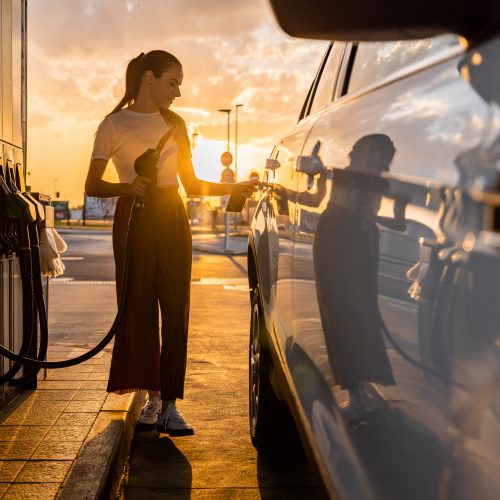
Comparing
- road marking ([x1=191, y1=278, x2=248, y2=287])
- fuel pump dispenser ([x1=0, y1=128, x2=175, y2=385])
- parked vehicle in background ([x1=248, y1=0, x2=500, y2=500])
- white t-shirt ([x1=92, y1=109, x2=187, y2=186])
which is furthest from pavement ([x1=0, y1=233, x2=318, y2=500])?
road marking ([x1=191, y1=278, x2=248, y2=287])

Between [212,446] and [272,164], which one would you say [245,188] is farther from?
[212,446]

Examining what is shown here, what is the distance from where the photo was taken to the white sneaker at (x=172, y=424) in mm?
4195

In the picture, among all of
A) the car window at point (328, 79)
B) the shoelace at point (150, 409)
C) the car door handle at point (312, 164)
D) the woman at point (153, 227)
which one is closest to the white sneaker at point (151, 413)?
the shoelace at point (150, 409)

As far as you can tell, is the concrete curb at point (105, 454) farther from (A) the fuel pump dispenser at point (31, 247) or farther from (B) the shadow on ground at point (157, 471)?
(A) the fuel pump dispenser at point (31, 247)

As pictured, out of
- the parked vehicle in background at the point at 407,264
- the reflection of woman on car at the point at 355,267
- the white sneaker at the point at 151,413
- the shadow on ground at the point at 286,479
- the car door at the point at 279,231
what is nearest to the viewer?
the parked vehicle in background at the point at 407,264

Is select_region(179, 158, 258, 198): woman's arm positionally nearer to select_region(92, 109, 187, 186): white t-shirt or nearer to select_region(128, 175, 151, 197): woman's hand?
select_region(92, 109, 187, 186): white t-shirt

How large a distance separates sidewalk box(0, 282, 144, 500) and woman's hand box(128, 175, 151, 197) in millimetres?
1111

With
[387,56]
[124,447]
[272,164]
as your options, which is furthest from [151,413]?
[387,56]

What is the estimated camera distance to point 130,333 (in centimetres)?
426

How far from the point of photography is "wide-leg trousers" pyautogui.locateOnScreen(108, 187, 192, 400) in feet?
13.6

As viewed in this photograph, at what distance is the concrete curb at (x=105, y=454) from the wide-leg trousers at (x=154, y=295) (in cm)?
18

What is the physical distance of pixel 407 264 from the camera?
1.25m

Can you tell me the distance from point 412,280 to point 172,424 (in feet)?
10.4

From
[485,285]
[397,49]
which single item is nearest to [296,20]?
[485,285]
